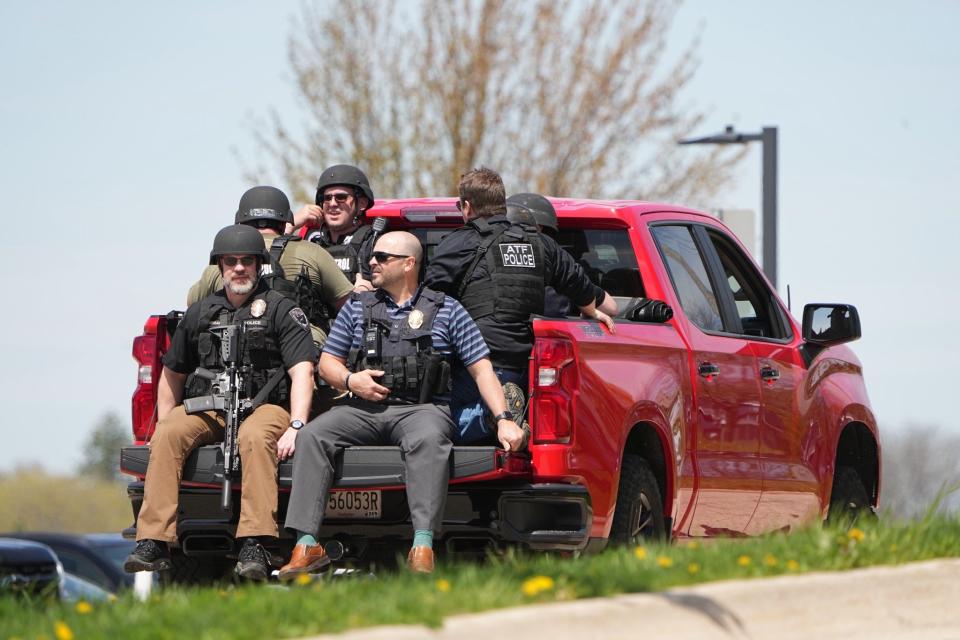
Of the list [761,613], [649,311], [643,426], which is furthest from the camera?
[649,311]

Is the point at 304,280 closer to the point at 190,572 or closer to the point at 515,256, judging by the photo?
the point at 515,256

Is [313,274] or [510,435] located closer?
[510,435]

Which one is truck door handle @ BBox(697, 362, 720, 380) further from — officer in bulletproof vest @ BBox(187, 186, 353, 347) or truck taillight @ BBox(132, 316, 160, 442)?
truck taillight @ BBox(132, 316, 160, 442)

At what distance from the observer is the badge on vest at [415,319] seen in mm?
7570

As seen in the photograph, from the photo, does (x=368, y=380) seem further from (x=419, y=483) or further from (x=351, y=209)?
(x=351, y=209)

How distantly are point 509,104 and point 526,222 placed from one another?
18531 millimetres

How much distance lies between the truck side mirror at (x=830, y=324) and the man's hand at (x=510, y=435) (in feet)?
9.00

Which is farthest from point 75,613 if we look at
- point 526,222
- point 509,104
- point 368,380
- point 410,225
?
point 509,104

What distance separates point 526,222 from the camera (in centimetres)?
810

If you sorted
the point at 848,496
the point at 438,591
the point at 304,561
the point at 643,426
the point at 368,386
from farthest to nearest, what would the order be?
1. the point at 848,496
2. the point at 643,426
3. the point at 368,386
4. the point at 304,561
5. the point at 438,591

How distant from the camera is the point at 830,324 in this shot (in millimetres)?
9344

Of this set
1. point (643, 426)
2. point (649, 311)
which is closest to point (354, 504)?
point (643, 426)

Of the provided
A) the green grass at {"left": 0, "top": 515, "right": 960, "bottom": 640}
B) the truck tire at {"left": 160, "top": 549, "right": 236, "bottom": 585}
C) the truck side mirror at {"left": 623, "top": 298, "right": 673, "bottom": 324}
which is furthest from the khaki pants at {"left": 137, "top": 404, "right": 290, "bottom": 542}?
the truck side mirror at {"left": 623, "top": 298, "right": 673, "bottom": 324}

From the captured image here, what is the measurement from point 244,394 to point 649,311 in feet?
6.10
